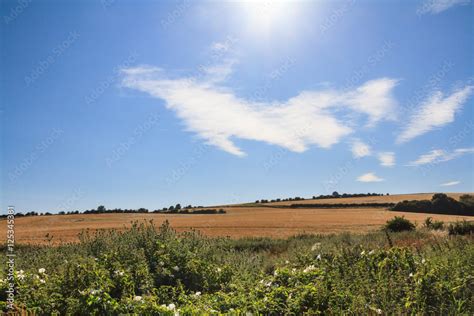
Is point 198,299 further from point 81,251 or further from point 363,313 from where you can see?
point 81,251

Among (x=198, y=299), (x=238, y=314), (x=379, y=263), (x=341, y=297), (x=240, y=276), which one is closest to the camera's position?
(x=238, y=314)

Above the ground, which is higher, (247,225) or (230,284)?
(230,284)

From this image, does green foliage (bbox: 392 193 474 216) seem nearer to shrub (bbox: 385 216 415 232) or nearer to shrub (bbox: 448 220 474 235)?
shrub (bbox: 385 216 415 232)

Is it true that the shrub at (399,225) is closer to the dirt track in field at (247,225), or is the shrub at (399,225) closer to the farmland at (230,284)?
the dirt track in field at (247,225)

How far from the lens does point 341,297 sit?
568 centimetres

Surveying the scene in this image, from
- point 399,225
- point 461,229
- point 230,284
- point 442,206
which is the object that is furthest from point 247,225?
point 442,206

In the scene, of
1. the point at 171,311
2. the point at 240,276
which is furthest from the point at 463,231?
the point at 171,311

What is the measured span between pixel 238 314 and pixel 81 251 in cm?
623

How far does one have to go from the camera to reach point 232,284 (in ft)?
21.4

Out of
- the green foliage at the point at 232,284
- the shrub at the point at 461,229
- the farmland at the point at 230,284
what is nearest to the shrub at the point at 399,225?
the shrub at the point at 461,229

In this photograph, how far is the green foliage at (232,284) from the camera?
5570 millimetres

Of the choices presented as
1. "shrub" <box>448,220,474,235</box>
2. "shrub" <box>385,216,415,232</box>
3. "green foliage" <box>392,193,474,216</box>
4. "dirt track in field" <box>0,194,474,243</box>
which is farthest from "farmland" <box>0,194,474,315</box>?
"green foliage" <box>392,193,474,216</box>

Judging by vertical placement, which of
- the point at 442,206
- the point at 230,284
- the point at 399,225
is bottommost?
the point at 442,206

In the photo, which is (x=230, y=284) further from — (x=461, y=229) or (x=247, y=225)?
(x=247, y=225)
